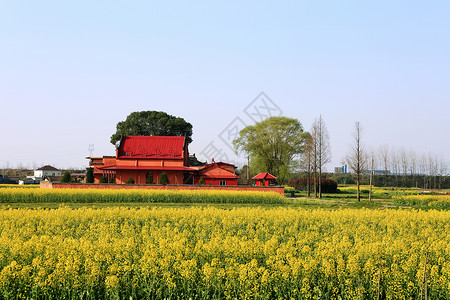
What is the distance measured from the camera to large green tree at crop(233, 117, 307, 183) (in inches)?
2606

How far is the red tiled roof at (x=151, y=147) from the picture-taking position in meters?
51.3

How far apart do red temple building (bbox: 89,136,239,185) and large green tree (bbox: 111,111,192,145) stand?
2262 centimetres

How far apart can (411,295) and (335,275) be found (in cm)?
154

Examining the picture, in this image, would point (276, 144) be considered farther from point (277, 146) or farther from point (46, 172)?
point (46, 172)

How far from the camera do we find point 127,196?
32.9 meters

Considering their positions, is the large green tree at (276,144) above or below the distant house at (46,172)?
above

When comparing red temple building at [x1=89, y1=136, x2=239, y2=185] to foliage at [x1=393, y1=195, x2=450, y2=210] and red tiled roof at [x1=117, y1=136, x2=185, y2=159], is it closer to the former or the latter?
red tiled roof at [x1=117, y1=136, x2=185, y2=159]

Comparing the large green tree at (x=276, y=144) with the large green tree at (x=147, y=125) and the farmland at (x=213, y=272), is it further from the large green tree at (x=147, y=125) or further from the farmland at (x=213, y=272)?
the farmland at (x=213, y=272)

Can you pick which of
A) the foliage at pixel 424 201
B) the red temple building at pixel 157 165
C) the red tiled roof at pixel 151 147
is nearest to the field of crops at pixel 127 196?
the foliage at pixel 424 201

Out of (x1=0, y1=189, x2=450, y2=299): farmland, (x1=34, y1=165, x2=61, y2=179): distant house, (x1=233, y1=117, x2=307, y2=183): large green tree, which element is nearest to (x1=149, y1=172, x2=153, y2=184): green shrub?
(x1=233, y1=117, x2=307, y2=183): large green tree

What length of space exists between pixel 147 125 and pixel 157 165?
27412mm

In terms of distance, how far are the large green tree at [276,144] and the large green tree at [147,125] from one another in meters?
16.2

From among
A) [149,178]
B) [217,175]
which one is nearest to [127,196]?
[149,178]

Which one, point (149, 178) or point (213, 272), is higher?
point (149, 178)
